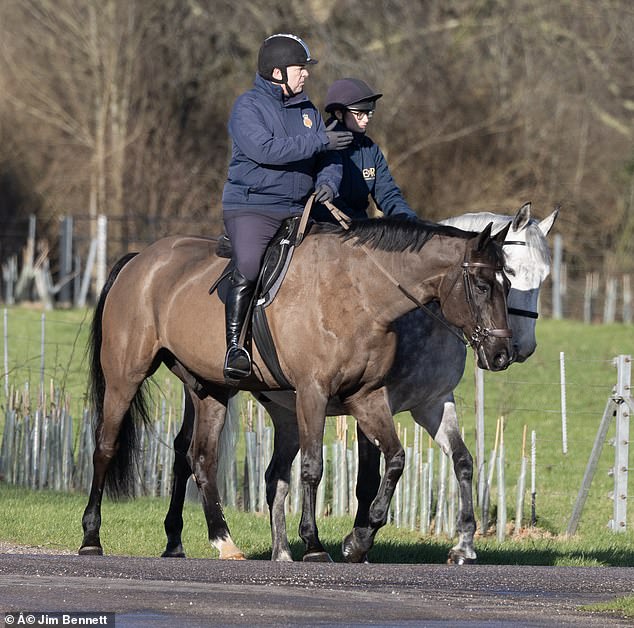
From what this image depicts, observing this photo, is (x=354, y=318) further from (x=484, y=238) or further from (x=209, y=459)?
(x=209, y=459)

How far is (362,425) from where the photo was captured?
8047 mm

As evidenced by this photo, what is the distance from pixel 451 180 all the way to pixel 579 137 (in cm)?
352

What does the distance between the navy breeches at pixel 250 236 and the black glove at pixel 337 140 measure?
0.53m

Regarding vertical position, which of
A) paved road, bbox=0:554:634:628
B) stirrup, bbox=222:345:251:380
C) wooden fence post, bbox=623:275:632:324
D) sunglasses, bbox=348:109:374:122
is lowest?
paved road, bbox=0:554:634:628

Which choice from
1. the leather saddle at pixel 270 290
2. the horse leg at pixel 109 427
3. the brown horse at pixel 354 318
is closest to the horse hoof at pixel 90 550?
the brown horse at pixel 354 318

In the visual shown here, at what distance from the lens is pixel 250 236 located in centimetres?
827

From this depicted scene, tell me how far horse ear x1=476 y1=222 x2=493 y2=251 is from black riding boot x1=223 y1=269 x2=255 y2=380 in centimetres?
133

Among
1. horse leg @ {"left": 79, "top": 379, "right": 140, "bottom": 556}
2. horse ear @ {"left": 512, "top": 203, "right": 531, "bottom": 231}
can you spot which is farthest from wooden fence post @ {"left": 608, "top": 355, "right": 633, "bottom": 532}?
horse leg @ {"left": 79, "top": 379, "right": 140, "bottom": 556}

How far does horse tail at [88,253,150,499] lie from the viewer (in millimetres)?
9266

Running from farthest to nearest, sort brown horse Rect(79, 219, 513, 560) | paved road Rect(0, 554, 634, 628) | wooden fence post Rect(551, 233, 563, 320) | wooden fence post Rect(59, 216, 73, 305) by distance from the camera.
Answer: wooden fence post Rect(551, 233, 563, 320), wooden fence post Rect(59, 216, 73, 305), brown horse Rect(79, 219, 513, 560), paved road Rect(0, 554, 634, 628)

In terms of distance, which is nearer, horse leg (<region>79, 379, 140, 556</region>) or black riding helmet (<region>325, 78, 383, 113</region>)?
black riding helmet (<region>325, 78, 383, 113</region>)

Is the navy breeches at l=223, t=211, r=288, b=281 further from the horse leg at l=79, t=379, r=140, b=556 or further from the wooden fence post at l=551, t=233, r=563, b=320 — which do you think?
the wooden fence post at l=551, t=233, r=563, b=320

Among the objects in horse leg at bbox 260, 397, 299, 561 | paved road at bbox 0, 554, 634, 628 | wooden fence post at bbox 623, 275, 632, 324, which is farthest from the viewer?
wooden fence post at bbox 623, 275, 632, 324

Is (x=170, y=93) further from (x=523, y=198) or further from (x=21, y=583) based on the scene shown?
(x=21, y=583)
